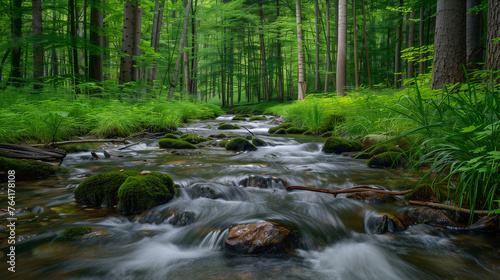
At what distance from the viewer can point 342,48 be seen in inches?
389

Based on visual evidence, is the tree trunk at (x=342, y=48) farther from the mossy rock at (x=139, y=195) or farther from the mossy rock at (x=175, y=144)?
the mossy rock at (x=139, y=195)

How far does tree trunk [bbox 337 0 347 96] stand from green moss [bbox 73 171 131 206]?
30.0 ft

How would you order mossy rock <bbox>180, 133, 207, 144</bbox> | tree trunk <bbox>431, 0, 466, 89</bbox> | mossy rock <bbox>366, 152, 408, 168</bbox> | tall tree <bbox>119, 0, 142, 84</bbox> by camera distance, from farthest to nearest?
tall tree <bbox>119, 0, 142, 84</bbox> < mossy rock <bbox>180, 133, 207, 144</bbox> < tree trunk <bbox>431, 0, 466, 89</bbox> < mossy rock <bbox>366, 152, 408, 168</bbox>

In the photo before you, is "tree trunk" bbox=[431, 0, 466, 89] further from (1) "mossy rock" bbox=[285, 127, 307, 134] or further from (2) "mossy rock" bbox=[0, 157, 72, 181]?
(2) "mossy rock" bbox=[0, 157, 72, 181]

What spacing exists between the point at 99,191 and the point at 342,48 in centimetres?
969

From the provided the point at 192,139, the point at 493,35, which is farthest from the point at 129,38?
the point at 493,35

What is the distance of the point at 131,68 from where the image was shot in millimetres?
8852

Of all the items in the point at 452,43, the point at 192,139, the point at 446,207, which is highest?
the point at 452,43

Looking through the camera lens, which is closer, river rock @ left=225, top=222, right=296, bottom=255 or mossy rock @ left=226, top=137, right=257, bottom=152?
river rock @ left=225, top=222, right=296, bottom=255

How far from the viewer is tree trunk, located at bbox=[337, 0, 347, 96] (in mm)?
9562

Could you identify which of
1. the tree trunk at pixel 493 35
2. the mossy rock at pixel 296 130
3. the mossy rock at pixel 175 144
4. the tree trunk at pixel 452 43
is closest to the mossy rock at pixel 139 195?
the mossy rock at pixel 175 144

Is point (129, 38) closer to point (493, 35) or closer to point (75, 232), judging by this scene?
point (75, 232)

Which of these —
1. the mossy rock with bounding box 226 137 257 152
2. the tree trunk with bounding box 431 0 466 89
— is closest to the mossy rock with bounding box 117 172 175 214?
the mossy rock with bounding box 226 137 257 152

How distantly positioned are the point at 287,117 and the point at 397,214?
9.21 meters
